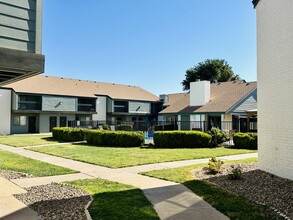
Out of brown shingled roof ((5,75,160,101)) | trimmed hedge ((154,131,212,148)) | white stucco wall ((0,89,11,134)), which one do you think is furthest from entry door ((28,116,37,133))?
trimmed hedge ((154,131,212,148))

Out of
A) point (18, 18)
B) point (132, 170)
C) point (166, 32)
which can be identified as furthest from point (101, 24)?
point (18, 18)

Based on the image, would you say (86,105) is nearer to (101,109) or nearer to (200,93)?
(101,109)

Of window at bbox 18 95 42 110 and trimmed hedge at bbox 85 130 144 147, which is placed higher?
window at bbox 18 95 42 110

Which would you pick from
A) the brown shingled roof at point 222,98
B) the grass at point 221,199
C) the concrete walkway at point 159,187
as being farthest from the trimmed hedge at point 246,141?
the brown shingled roof at point 222,98

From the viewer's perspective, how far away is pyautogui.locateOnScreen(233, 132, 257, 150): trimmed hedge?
56.6ft

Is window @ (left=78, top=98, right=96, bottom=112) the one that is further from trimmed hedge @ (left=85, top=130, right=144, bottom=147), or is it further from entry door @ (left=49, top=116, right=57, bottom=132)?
trimmed hedge @ (left=85, top=130, right=144, bottom=147)

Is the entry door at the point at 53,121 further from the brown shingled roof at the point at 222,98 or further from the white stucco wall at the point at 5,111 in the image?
the brown shingled roof at the point at 222,98

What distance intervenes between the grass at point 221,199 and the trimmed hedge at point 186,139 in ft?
29.2

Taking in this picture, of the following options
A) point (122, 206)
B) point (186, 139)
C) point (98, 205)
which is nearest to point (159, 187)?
point (122, 206)

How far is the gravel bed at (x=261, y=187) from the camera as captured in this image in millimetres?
5699

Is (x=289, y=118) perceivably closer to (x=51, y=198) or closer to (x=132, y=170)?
(x=132, y=170)

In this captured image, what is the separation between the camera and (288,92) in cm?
811

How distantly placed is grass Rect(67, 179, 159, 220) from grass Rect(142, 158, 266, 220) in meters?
1.31

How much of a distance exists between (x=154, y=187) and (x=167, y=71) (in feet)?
108
